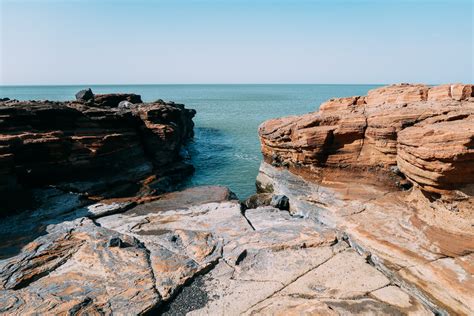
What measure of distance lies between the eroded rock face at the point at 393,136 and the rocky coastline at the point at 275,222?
0.21ft

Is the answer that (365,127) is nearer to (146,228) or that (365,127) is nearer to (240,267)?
(240,267)

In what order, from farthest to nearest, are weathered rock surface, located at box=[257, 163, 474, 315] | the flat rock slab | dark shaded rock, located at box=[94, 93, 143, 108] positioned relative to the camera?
dark shaded rock, located at box=[94, 93, 143, 108] < weathered rock surface, located at box=[257, 163, 474, 315] < the flat rock slab

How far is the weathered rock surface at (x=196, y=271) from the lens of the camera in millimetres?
9875

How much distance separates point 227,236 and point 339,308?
5685 millimetres

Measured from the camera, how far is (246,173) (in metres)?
29.2

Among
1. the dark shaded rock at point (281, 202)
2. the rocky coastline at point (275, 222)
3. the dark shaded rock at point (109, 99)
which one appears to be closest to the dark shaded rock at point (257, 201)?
the rocky coastline at point (275, 222)

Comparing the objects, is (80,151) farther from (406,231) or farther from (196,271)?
(406,231)

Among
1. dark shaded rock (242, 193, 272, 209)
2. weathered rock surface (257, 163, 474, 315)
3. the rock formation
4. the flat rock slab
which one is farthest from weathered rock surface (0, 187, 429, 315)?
dark shaded rock (242, 193, 272, 209)

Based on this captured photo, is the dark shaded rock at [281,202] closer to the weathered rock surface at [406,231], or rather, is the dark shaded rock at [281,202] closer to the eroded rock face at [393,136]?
the weathered rock surface at [406,231]

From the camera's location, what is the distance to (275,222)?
50.8ft

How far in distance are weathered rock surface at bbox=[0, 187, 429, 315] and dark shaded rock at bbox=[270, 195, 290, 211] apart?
2169 mm

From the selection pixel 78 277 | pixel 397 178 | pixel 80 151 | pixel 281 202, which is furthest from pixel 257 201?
pixel 80 151

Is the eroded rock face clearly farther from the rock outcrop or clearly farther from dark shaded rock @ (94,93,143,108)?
dark shaded rock @ (94,93,143,108)

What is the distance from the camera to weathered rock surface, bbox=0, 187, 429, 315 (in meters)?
9.88
